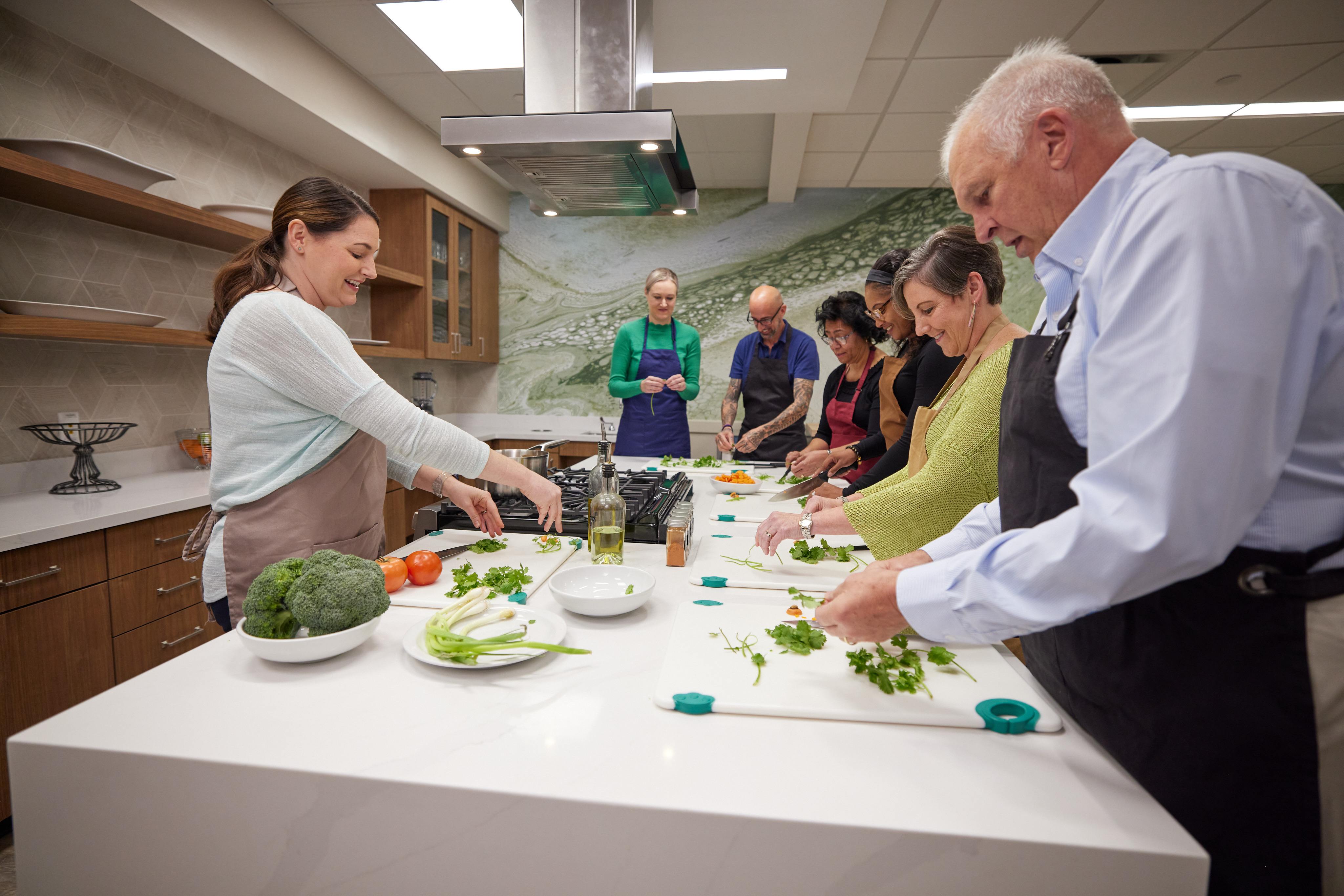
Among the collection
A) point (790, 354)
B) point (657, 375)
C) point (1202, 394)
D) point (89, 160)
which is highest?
point (89, 160)

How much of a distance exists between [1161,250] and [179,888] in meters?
1.28

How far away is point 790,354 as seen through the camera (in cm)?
403

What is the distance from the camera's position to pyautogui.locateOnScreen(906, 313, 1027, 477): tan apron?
5.11 ft

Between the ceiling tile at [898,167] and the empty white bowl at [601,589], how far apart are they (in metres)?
4.21

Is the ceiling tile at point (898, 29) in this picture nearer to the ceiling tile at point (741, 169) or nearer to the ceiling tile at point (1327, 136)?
the ceiling tile at point (741, 169)

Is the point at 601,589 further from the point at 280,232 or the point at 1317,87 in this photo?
the point at 1317,87

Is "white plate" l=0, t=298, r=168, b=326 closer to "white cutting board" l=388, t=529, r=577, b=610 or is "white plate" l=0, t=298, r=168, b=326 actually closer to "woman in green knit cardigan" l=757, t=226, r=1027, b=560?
"white cutting board" l=388, t=529, r=577, b=610

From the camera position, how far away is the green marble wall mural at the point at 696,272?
544cm

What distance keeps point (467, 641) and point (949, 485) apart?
1.00 meters

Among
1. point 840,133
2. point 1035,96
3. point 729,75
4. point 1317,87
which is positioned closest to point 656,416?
point 729,75

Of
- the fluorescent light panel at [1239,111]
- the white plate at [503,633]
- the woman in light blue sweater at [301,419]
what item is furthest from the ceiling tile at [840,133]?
the white plate at [503,633]

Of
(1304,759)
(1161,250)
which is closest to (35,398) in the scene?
(1161,250)

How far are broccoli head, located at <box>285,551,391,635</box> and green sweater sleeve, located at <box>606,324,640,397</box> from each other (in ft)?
9.51

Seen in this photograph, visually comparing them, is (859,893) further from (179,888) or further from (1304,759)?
(179,888)
